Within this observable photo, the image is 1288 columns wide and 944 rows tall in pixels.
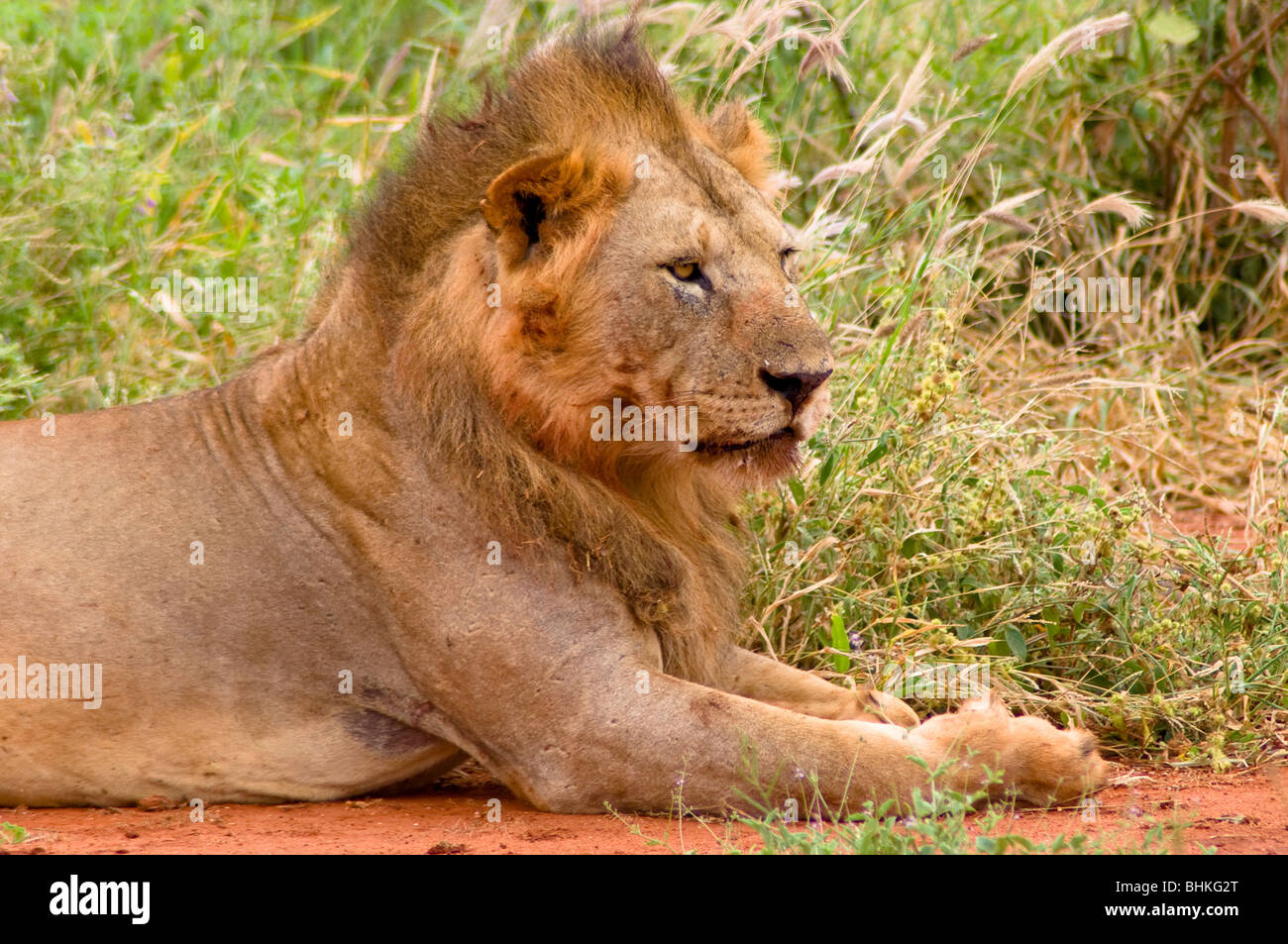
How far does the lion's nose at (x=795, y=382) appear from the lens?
4.06m

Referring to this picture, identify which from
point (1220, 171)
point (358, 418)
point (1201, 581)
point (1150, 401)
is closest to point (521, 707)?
point (358, 418)

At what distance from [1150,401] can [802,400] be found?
3791 millimetres

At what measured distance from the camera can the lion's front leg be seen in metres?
4.73

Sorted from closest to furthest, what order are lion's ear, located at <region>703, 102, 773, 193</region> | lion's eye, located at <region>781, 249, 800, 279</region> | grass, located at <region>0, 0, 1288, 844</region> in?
lion's eye, located at <region>781, 249, 800, 279</region> → lion's ear, located at <region>703, 102, 773, 193</region> → grass, located at <region>0, 0, 1288, 844</region>

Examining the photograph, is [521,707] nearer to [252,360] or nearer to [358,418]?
[358,418]

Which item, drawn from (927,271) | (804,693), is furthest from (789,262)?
(927,271)

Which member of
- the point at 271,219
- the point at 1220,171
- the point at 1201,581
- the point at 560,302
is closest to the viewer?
the point at 560,302

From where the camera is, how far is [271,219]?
284 inches

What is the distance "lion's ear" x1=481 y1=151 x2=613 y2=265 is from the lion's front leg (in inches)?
55.9

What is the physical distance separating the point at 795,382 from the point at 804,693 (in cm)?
119

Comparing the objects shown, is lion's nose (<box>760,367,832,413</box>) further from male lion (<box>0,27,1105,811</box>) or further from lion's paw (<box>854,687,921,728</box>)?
lion's paw (<box>854,687,921,728</box>)

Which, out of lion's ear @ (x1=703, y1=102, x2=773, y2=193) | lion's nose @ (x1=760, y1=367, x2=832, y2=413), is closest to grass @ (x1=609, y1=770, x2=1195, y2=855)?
lion's nose @ (x1=760, y1=367, x2=832, y2=413)

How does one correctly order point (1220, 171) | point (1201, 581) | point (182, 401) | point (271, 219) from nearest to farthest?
point (182, 401)
point (1201, 581)
point (271, 219)
point (1220, 171)
